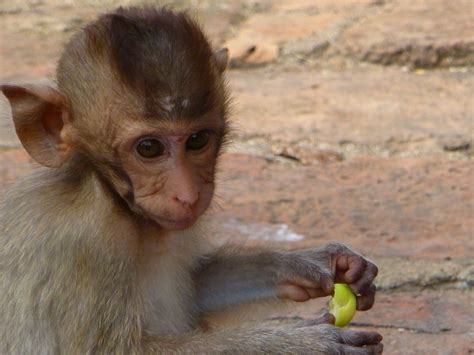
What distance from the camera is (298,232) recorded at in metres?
4.92

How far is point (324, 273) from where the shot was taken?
4105 mm

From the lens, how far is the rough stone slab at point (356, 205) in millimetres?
4820

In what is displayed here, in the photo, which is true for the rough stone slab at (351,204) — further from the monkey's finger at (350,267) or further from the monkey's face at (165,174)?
the monkey's face at (165,174)

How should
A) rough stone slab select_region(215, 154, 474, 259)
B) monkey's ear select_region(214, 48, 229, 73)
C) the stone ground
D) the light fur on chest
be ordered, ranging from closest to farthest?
the light fur on chest → monkey's ear select_region(214, 48, 229, 73) → the stone ground → rough stone slab select_region(215, 154, 474, 259)

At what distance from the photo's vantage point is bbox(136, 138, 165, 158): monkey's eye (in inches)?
146

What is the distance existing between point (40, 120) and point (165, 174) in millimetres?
438

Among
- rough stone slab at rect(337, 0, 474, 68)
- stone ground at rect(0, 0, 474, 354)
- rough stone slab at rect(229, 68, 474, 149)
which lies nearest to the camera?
stone ground at rect(0, 0, 474, 354)

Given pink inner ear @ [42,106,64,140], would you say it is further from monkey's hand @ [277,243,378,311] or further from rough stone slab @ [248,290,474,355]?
rough stone slab @ [248,290,474,355]

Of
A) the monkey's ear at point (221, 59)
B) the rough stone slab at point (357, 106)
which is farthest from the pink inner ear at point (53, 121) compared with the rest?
the rough stone slab at point (357, 106)

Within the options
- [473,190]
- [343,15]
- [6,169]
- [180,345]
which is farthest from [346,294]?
[343,15]

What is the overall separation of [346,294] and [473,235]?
0.98m

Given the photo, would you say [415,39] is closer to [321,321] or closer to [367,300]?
[367,300]

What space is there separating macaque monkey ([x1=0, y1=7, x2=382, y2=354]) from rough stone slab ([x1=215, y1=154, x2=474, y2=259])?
0.88 m

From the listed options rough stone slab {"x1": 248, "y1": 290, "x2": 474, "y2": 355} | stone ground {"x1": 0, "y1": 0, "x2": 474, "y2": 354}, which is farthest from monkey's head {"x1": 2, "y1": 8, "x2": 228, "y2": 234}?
rough stone slab {"x1": 248, "y1": 290, "x2": 474, "y2": 355}
